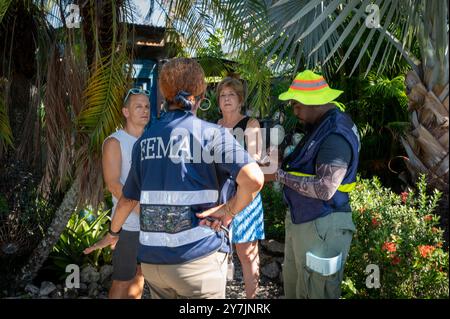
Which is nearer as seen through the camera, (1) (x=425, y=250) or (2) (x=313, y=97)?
(2) (x=313, y=97)

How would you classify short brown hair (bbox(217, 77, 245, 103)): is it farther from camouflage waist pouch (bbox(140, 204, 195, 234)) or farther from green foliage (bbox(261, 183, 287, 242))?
green foliage (bbox(261, 183, 287, 242))

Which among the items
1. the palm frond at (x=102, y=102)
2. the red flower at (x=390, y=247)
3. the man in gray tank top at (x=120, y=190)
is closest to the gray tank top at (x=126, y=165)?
the man in gray tank top at (x=120, y=190)

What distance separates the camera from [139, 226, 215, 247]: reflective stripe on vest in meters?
2.27

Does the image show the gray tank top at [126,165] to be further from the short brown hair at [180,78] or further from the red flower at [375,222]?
the red flower at [375,222]

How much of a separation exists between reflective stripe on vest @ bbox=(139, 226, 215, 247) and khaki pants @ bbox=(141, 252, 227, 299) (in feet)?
0.31

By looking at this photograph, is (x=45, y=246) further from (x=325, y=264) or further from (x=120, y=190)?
(x=325, y=264)

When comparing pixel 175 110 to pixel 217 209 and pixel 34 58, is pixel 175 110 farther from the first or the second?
pixel 34 58

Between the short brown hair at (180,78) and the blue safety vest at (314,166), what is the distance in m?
0.81

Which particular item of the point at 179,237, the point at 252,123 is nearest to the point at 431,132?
the point at 252,123

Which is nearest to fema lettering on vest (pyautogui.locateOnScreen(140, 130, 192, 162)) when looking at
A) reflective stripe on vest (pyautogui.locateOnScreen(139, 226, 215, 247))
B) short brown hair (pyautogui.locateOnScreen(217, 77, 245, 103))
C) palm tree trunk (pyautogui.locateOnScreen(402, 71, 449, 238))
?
reflective stripe on vest (pyautogui.locateOnScreen(139, 226, 215, 247))

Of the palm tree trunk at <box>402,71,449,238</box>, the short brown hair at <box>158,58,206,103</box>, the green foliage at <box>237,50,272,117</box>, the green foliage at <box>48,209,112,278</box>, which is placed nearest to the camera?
the short brown hair at <box>158,58,206,103</box>

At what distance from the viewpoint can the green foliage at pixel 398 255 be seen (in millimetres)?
3309

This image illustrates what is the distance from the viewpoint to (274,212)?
6168 millimetres

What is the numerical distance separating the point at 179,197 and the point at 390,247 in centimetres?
172
